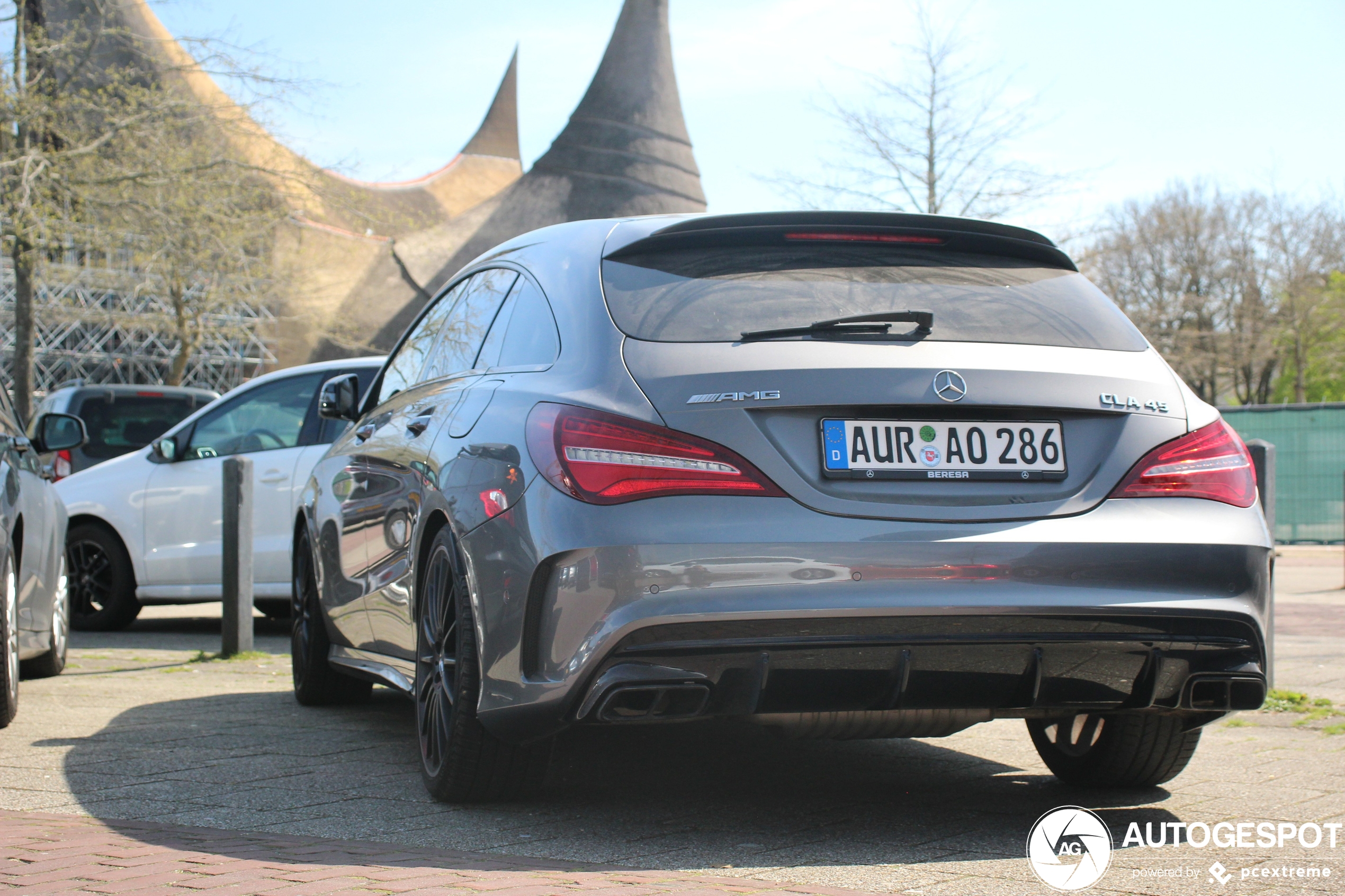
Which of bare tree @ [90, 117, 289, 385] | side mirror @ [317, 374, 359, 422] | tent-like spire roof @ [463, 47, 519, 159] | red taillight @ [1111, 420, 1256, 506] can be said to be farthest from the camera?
tent-like spire roof @ [463, 47, 519, 159]

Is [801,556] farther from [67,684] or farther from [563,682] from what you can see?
[67,684]

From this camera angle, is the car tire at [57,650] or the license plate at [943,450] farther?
the car tire at [57,650]

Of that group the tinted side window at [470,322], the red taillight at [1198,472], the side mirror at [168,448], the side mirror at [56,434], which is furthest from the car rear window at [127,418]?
the red taillight at [1198,472]

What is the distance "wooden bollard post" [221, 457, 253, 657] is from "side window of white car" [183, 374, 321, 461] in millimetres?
1334

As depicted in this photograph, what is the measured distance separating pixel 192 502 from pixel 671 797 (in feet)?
21.6

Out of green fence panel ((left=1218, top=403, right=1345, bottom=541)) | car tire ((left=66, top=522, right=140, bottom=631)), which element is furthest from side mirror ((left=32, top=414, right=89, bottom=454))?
green fence panel ((left=1218, top=403, right=1345, bottom=541))

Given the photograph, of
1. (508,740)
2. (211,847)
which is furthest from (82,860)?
(508,740)

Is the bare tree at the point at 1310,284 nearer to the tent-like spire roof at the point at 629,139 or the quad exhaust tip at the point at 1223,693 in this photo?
the tent-like spire roof at the point at 629,139

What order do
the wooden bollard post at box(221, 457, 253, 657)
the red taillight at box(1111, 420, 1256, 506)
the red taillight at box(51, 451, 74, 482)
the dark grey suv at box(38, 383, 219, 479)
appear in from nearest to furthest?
1. the red taillight at box(1111, 420, 1256, 506)
2. the wooden bollard post at box(221, 457, 253, 657)
3. the red taillight at box(51, 451, 74, 482)
4. the dark grey suv at box(38, 383, 219, 479)

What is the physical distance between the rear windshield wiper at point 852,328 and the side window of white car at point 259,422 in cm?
673

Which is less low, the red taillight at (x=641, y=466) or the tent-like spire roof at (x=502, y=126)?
the tent-like spire roof at (x=502, y=126)

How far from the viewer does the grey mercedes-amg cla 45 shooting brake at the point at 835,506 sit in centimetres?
335

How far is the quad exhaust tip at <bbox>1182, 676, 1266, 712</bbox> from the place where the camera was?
3572mm

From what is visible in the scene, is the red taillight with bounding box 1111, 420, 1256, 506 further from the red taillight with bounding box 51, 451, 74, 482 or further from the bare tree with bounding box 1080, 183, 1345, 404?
the bare tree with bounding box 1080, 183, 1345, 404
